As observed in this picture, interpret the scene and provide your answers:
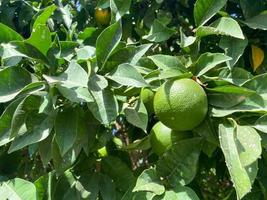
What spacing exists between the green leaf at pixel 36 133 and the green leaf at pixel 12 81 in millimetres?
79

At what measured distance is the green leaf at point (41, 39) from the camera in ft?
3.55

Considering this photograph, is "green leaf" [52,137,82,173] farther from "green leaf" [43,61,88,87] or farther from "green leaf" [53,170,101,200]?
"green leaf" [43,61,88,87]

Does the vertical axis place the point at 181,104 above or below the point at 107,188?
above

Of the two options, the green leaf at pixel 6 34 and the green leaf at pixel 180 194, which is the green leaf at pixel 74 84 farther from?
the green leaf at pixel 180 194

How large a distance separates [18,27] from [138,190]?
83cm

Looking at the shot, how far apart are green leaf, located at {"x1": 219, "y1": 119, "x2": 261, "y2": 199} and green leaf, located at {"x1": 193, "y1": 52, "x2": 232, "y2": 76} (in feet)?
0.47

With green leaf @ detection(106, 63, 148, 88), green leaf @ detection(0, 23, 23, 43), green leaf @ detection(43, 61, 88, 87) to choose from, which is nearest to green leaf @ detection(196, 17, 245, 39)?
green leaf @ detection(106, 63, 148, 88)

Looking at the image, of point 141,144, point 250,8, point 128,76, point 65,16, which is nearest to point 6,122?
point 128,76

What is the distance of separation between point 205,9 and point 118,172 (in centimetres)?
47

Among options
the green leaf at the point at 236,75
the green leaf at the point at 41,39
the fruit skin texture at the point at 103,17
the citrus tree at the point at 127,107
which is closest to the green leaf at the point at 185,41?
the citrus tree at the point at 127,107

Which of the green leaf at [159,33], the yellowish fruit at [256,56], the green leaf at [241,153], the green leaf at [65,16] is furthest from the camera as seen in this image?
the green leaf at [65,16]

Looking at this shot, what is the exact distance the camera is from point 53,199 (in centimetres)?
124

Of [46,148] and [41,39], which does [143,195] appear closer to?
[46,148]

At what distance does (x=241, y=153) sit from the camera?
1.01 metres
